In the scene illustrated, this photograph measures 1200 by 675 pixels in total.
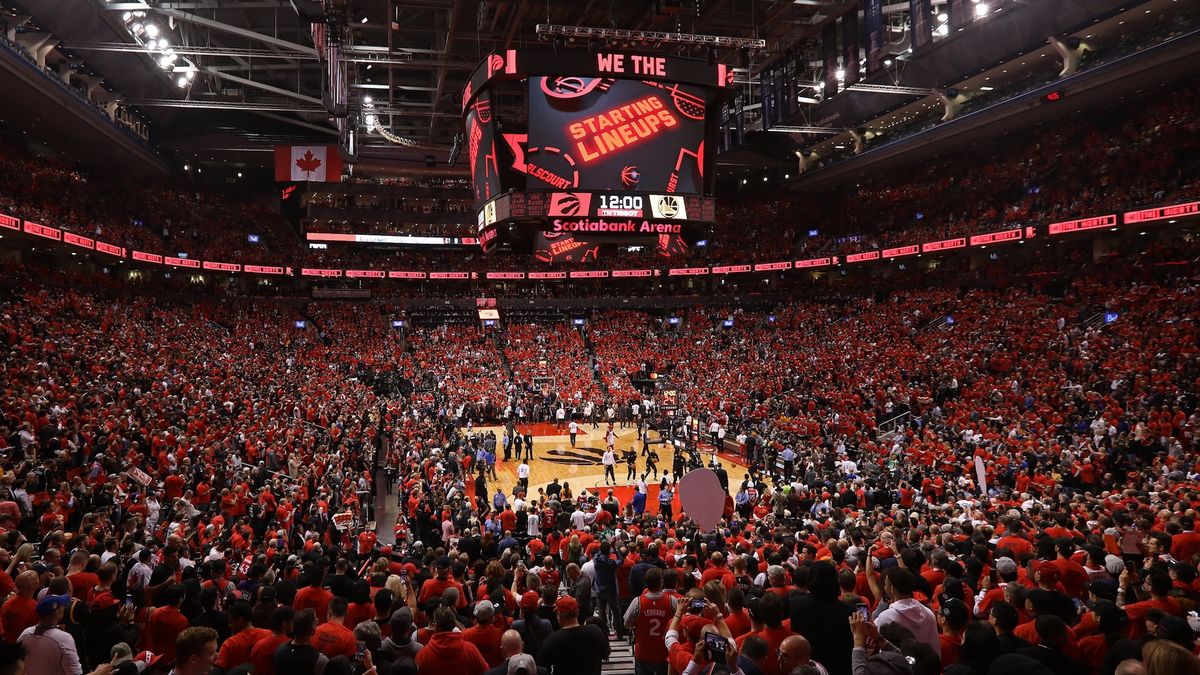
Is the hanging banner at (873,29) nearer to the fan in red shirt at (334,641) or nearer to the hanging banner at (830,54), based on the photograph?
the hanging banner at (830,54)

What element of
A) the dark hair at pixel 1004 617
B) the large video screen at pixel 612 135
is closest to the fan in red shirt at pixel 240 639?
the dark hair at pixel 1004 617

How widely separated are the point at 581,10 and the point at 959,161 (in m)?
29.3

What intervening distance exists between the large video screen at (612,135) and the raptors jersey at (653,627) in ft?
31.8

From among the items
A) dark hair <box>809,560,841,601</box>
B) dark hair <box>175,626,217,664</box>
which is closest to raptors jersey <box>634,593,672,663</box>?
dark hair <box>809,560,841,601</box>

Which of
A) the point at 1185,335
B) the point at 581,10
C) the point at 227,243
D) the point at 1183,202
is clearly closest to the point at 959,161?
the point at 1183,202

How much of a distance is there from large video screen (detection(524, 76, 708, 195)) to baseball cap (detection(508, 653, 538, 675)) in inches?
422

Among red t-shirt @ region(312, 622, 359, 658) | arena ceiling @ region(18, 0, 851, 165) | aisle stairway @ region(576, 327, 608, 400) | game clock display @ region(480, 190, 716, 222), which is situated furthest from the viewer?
aisle stairway @ region(576, 327, 608, 400)

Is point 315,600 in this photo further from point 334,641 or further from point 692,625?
point 692,625

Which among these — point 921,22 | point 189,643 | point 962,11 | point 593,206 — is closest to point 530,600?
point 189,643

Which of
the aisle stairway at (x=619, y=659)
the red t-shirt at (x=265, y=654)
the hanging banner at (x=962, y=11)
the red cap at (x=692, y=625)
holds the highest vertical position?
the hanging banner at (x=962, y=11)

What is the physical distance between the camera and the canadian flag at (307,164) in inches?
1101

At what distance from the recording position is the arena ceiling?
59.0 ft

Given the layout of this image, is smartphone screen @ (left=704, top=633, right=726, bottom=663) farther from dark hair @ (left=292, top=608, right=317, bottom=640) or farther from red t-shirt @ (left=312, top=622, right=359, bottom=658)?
dark hair @ (left=292, top=608, right=317, bottom=640)

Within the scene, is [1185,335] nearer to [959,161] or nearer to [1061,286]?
[1061,286]
